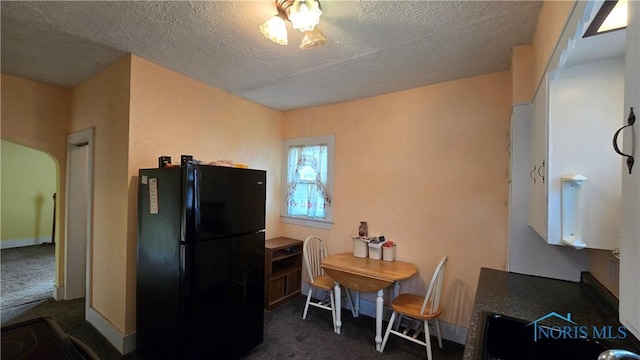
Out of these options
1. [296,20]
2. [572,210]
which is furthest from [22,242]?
[572,210]

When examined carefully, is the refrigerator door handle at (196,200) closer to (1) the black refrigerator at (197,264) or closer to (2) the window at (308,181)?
(1) the black refrigerator at (197,264)

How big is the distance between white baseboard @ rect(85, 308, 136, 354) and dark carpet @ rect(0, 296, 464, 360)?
0.13ft

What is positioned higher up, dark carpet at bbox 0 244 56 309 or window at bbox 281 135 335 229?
window at bbox 281 135 335 229

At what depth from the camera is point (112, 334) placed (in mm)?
2234

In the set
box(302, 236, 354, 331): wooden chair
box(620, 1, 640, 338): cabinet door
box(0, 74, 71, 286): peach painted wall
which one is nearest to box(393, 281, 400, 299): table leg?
box(302, 236, 354, 331): wooden chair

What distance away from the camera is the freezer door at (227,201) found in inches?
73.2

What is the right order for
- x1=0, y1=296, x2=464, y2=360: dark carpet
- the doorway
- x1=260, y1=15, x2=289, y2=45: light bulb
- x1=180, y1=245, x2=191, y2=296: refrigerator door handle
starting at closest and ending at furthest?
x1=260, y1=15, x2=289, y2=45: light bulb → x1=180, y1=245, x2=191, y2=296: refrigerator door handle → x1=0, y1=296, x2=464, y2=360: dark carpet → the doorway

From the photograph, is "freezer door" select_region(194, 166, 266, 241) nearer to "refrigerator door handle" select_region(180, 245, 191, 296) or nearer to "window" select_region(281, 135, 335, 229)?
"refrigerator door handle" select_region(180, 245, 191, 296)

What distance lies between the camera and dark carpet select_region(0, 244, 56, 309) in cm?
305

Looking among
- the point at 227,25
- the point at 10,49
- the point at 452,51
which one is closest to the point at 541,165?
the point at 452,51

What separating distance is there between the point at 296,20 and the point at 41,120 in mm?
3138

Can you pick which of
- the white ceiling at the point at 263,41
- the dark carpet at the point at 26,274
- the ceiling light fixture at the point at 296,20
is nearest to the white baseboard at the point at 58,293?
the dark carpet at the point at 26,274

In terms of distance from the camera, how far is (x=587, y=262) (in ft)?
5.20

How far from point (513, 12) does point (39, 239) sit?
8369 mm
